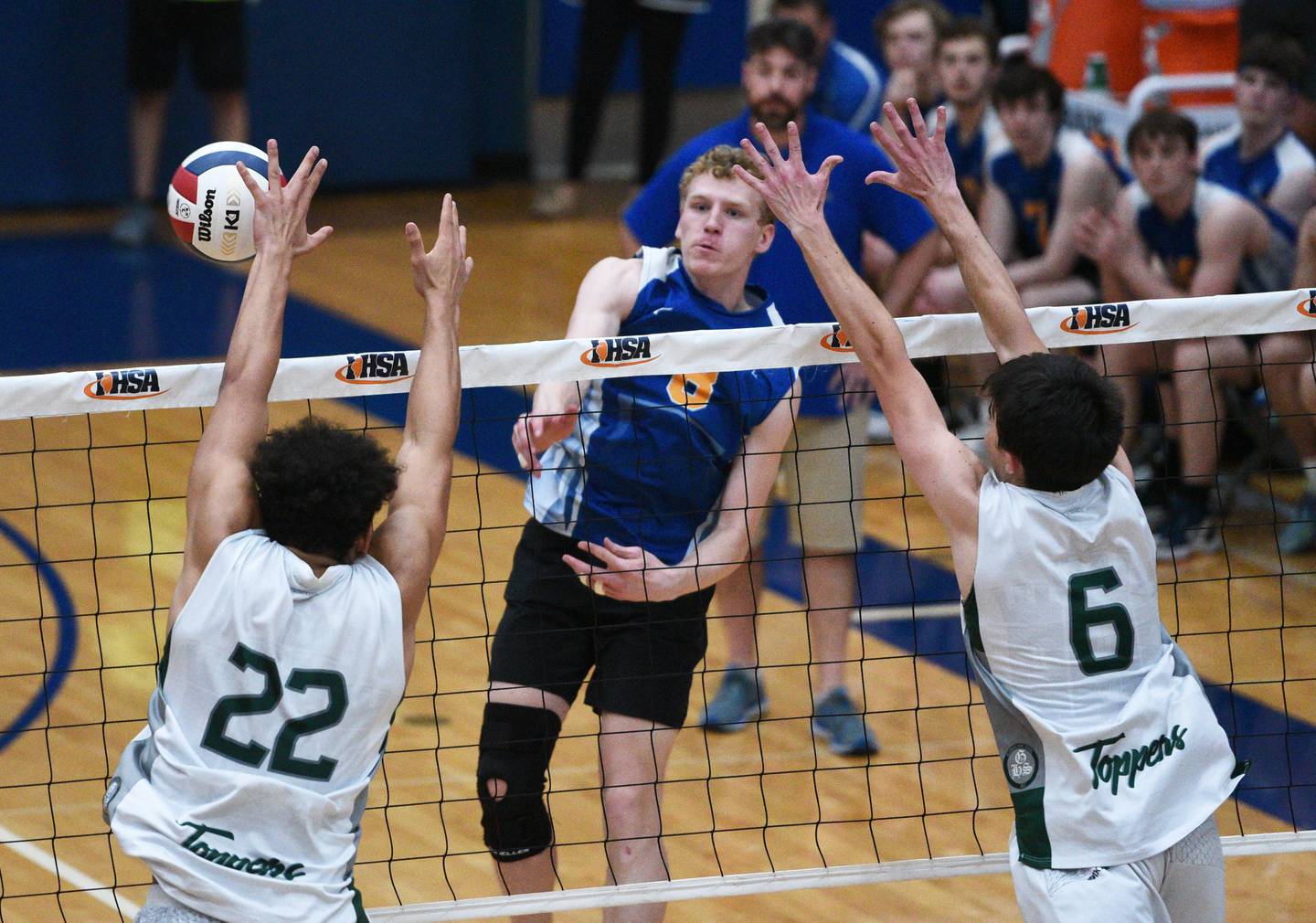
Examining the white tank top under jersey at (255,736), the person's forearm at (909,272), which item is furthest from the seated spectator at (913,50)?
the white tank top under jersey at (255,736)

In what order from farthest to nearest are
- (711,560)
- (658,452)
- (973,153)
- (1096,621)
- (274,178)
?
(973,153)
(658,452)
(711,560)
(274,178)
(1096,621)

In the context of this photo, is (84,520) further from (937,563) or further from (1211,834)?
(1211,834)

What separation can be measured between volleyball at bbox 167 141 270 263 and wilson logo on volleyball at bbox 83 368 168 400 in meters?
0.45

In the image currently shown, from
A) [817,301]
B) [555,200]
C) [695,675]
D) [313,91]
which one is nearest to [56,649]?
[695,675]

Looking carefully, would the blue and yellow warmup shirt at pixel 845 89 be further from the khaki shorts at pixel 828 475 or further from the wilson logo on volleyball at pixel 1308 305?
the wilson logo on volleyball at pixel 1308 305

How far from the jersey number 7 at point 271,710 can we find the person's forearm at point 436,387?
21.2 inches

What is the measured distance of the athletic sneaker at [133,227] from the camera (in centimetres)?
1112

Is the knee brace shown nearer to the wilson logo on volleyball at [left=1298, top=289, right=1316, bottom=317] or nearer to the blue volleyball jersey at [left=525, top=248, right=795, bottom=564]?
the blue volleyball jersey at [left=525, top=248, right=795, bottom=564]

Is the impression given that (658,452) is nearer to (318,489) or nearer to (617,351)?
(617,351)

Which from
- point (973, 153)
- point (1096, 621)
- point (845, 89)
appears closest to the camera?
point (1096, 621)

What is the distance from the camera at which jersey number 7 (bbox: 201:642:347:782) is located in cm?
288

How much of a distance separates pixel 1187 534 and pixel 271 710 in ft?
16.3

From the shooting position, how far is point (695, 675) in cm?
600

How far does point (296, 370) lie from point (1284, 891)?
2886 millimetres
